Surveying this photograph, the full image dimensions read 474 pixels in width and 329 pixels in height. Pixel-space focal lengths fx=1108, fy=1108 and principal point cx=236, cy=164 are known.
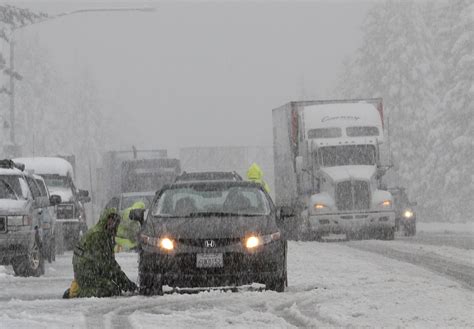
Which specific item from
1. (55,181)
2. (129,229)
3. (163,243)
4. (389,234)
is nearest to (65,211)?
(55,181)

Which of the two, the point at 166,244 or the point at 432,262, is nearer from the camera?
the point at 166,244

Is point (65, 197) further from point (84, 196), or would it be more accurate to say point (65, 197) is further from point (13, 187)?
point (13, 187)

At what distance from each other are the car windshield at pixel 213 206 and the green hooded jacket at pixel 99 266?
0.74m

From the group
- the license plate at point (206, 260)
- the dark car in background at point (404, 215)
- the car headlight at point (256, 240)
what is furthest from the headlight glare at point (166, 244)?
the dark car in background at point (404, 215)

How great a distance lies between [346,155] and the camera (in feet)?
99.7

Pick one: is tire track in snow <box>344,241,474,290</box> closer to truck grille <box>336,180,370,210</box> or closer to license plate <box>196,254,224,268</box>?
truck grille <box>336,180,370,210</box>

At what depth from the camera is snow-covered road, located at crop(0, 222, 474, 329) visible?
11125 mm

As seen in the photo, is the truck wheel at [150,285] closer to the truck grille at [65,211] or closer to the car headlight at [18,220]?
the car headlight at [18,220]

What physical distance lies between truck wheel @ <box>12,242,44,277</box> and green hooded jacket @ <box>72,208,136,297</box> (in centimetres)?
399

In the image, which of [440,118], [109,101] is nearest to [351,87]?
[440,118]

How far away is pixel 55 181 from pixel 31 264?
38.4 feet

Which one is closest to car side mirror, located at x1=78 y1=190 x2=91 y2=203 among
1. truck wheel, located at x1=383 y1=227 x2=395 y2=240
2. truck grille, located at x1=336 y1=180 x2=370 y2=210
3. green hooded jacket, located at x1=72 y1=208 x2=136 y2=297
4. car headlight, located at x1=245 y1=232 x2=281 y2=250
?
truck grille, located at x1=336 y1=180 x2=370 y2=210

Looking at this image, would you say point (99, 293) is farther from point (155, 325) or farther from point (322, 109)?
point (322, 109)

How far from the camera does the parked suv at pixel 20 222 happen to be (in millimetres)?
17969
